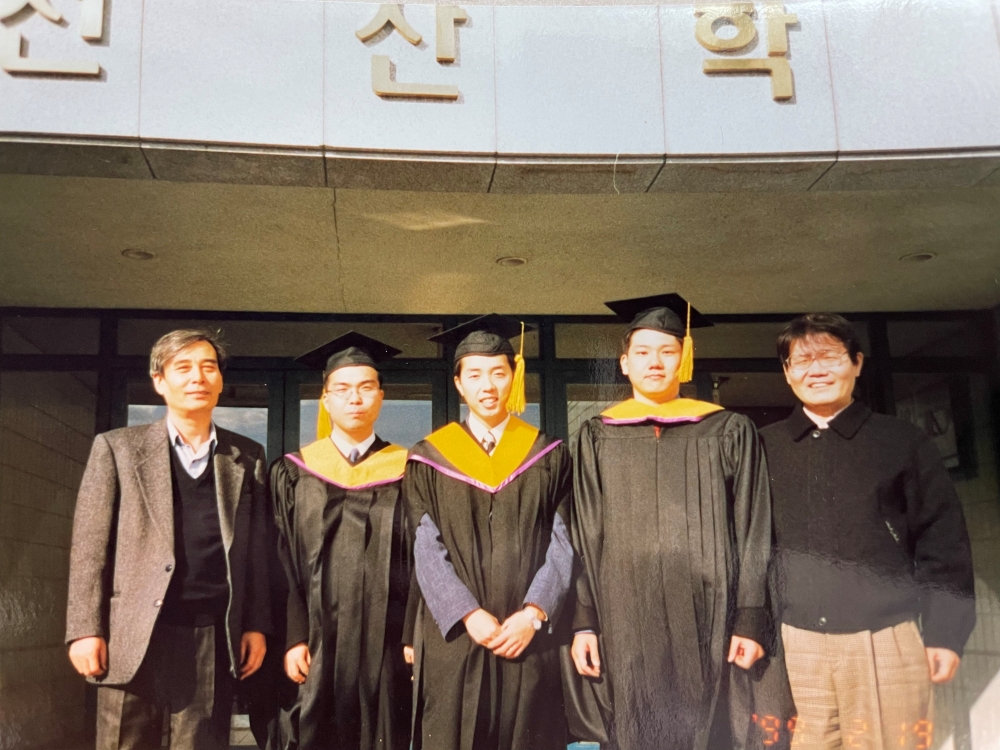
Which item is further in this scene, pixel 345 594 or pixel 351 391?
pixel 351 391

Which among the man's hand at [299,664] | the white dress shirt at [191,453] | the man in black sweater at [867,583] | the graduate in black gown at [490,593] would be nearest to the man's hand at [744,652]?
the man in black sweater at [867,583]

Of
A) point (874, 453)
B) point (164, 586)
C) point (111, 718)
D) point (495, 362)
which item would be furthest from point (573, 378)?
point (111, 718)

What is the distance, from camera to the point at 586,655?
3648 mm

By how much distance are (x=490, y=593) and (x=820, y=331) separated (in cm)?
178

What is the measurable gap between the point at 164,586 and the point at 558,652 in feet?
4.91

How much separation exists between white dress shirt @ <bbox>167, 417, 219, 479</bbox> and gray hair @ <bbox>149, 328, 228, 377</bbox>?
0.86 feet

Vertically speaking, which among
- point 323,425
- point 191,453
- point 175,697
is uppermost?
point 323,425

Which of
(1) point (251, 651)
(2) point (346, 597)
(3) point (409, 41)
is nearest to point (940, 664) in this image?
(2) point (346, 597)

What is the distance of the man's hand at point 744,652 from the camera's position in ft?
11.7

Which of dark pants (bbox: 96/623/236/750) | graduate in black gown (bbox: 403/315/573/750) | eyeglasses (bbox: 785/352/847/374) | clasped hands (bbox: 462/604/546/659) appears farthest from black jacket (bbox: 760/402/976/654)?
dark pants (bbox: 96/623/236/750)

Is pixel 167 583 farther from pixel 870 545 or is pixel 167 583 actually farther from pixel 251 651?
pixel 870 545

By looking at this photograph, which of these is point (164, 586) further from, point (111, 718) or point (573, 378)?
point (573, 378)

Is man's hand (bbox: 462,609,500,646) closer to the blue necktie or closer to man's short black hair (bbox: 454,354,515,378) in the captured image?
the blue necktie

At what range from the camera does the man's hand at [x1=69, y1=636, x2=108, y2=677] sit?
3.48m
